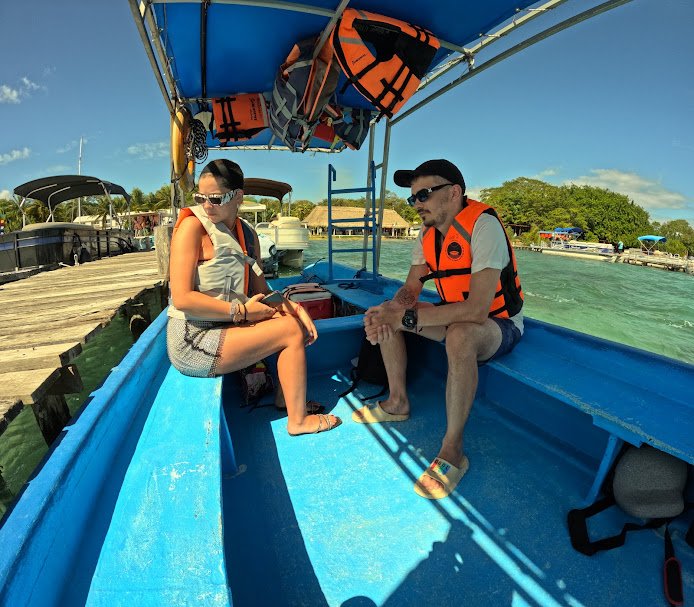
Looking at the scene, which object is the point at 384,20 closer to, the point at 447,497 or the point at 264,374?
the point at 264,374

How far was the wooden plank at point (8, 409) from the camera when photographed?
1381 millimetres

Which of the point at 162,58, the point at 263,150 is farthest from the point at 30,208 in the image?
the point at 162,58

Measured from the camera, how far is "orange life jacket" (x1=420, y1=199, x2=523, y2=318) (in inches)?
82.3

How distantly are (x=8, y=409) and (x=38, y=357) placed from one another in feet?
2.21

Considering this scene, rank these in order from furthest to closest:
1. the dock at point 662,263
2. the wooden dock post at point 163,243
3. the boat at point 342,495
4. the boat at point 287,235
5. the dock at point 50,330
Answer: the dock at point 662,263
the boat at point 287,235
the wooden dock post at point 163,243
the dock at point 50,330
the boat at point 342,495

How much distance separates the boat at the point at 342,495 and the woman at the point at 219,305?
0.19 metres

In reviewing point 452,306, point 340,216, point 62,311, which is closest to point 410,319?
point 452,306

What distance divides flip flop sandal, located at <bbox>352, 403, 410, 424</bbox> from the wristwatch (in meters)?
0.58

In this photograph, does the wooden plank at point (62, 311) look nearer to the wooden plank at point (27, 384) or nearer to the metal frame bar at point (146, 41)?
the wooden plank at point (27, 384)

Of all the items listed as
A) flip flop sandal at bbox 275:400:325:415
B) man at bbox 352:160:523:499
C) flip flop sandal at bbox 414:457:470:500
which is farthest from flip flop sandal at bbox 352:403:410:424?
flip flop sandal at bbox 414:457:470:500

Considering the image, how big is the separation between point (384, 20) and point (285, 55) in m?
1.09

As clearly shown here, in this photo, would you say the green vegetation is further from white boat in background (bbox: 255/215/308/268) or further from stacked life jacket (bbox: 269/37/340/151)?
stacked life jacket (bbox: 269/37/340/151)

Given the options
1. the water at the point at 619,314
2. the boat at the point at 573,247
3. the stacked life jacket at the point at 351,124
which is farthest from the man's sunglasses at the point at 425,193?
the boat at the point at 573,247

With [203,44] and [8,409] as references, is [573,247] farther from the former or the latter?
[8,409]
